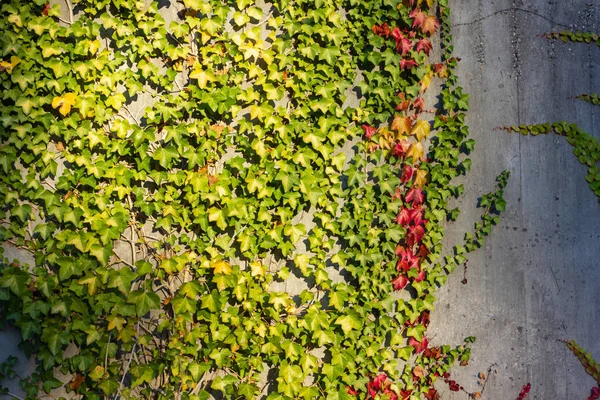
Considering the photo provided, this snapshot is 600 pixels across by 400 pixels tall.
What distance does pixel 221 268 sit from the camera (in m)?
→ 3.08

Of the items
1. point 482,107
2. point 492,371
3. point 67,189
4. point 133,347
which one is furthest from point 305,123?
point 492,371

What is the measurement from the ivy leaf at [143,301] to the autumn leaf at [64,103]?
1.00 metres

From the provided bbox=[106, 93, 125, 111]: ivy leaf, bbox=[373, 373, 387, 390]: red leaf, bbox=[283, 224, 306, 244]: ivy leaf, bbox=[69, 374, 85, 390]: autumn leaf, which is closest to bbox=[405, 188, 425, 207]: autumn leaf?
bbox=[283, 224, 306, 244]: ivy leaf

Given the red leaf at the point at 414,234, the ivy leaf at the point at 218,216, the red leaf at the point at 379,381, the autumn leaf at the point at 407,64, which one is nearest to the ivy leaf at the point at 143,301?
the ivy leaf at the point at 218,216

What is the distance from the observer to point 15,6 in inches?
116

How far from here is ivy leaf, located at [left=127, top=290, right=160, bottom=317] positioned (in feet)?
9.78

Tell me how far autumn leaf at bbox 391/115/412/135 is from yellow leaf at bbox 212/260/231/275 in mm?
1199

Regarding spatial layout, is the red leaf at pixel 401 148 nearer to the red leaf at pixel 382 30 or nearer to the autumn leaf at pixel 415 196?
the autumn leaf at pixel 415 196

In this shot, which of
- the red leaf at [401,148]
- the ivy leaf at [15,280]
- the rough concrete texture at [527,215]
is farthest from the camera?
the rough concrete texture at [527,215]

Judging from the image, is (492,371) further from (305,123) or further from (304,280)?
(305,123)

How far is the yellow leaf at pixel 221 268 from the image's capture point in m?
3.08

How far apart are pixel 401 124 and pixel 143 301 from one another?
168cm

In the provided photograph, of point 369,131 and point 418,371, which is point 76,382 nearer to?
point 418,371

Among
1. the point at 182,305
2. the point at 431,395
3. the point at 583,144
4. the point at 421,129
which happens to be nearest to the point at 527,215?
the point at 583,144
